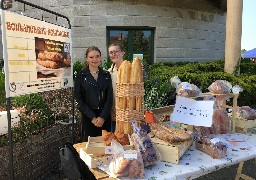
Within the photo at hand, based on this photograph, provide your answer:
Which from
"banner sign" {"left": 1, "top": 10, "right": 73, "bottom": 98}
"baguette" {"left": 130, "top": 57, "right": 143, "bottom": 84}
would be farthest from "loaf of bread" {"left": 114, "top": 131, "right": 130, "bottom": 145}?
"banner sign" {"left": 1, "top": 10, "right": 73, "bottom": 98}

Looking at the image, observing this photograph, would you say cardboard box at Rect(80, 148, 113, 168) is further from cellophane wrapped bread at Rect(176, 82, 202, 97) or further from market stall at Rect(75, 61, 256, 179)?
cellophane wrapped bread at Rect(176, 82, 202, 97)

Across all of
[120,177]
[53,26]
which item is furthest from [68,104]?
[120,177]

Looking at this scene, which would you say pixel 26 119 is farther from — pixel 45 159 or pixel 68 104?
pixel 68 104

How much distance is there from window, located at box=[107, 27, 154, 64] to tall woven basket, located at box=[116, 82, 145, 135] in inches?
302

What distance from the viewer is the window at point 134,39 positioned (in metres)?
10.0

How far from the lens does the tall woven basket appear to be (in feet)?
7.56

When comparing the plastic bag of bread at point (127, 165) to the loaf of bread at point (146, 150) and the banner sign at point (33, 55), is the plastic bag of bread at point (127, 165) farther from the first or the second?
the banner sign at point (33, 55)

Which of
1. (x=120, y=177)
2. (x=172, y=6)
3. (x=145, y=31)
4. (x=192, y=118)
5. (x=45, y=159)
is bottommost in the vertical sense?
(x=45, y=159)

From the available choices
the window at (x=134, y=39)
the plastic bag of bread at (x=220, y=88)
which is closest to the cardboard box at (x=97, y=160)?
the plastic bag of bread at (x=220, y=88)

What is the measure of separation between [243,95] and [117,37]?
16.1 feet

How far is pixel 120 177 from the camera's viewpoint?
1847mm

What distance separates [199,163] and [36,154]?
2.19 m

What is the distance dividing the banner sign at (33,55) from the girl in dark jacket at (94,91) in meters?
0.33

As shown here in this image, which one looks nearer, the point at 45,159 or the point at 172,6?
the point at 45,159
